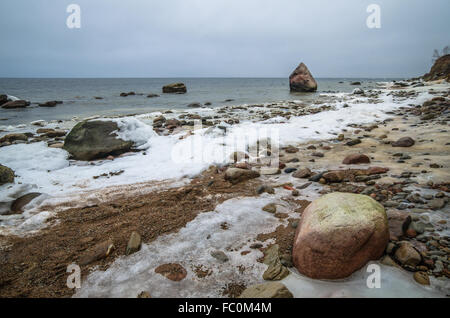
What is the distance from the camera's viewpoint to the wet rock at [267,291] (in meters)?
1.82

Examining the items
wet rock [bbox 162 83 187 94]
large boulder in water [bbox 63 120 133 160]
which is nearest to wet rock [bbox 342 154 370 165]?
large boulder in water [bbox 63 120 133 160]

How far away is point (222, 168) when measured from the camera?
5.00 m

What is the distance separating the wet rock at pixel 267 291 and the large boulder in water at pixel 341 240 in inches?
13.9

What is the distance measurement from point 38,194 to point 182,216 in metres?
2.60

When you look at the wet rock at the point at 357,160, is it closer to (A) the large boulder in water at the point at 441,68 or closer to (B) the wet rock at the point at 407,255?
(B) the wet rock at the point at 407,255

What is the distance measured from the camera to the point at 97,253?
245 cm

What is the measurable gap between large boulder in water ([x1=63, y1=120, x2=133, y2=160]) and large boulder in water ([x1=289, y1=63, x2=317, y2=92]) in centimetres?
3148

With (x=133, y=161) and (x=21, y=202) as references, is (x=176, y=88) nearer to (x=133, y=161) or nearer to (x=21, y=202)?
(x=133, y=161)

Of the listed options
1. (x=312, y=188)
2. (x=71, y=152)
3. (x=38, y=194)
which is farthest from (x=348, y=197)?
(x=71, y=152)

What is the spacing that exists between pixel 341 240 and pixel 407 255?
616 millimetres

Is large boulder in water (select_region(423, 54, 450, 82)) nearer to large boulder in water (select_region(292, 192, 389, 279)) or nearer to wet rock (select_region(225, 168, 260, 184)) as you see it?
wet rock (select_region(225, 168, 260, 184))

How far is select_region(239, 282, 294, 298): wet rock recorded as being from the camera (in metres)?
1.82

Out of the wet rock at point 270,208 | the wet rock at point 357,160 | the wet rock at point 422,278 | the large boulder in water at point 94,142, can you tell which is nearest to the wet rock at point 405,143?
the wet rock at point 357,160
